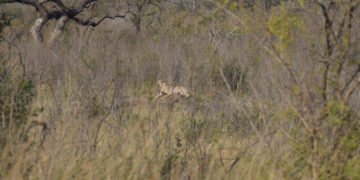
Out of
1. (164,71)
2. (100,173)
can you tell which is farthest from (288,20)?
(164,71)

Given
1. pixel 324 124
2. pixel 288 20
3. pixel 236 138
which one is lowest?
pixel 236 138

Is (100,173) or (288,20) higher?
(288,20)

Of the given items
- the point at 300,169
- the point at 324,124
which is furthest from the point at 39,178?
the point at 324,124

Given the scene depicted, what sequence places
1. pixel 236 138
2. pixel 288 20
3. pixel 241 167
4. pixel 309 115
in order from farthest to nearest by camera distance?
pixel 236 138 → pixel 241 167 → pixel 309 115 → pixel 288 20

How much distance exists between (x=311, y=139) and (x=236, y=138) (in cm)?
130

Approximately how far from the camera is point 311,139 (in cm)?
234

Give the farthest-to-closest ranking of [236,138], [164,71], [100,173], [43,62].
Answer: [164,71] → [43,62] → [236,138] → [100,173]

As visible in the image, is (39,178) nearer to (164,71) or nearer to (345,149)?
(345,149)

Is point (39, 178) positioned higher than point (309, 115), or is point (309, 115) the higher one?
point (309, 115)

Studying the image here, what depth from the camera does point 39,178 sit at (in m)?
2.22

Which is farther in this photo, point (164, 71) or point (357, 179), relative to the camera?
point (164, 71)

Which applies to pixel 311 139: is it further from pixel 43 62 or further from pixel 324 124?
pixel 43 62

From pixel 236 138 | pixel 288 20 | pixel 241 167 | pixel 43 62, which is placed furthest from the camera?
pixel 43 62

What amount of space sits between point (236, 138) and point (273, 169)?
4.14 feet
